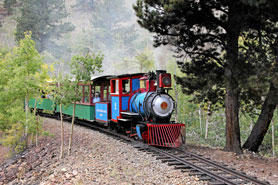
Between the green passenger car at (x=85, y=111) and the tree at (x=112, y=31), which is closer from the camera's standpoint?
the green passenger car at (x=85, y=111)

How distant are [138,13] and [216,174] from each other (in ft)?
21.0

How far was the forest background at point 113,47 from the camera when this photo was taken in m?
21.3

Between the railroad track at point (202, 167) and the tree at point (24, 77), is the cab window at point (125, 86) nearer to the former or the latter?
the railroad track at point (202, 167)

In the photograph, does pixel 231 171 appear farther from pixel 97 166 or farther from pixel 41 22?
pixel 41 22

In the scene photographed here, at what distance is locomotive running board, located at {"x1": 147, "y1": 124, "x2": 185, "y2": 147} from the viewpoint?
969cm

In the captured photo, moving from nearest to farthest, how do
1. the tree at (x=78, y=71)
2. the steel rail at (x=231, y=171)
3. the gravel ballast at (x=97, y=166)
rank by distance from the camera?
1. the steel rail at (x=231, y=171)
2. the gravel ballast at (x=97, y=166)
3. the tree at (x=78, y=71)

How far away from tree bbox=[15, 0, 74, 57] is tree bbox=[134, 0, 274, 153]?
88.6 ft

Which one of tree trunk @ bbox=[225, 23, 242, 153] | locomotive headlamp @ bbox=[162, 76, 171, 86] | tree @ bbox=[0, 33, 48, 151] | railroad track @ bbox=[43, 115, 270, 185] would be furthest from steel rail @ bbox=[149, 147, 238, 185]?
tree @ bbox=[0, 33, 48, 151]

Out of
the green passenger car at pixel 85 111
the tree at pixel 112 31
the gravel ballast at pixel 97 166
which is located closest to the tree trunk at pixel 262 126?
the gravel ballast at pixel 97 166

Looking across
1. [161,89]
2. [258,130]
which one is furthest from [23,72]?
[258,130]

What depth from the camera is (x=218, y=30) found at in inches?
425

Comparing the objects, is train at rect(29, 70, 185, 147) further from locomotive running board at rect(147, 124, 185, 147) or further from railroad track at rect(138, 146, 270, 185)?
railroad track at rect(138, 146, 270, 185)

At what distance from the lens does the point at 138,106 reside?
10.9m

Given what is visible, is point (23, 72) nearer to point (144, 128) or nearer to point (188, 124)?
point (144, 128)
